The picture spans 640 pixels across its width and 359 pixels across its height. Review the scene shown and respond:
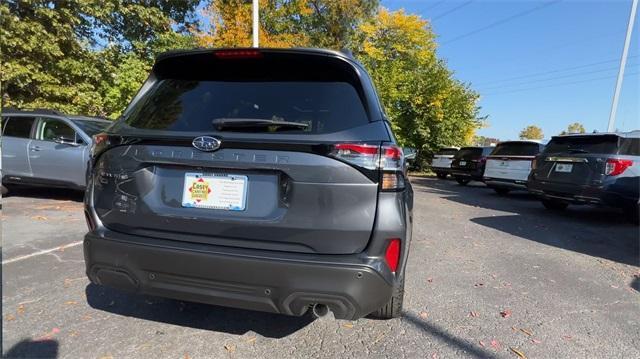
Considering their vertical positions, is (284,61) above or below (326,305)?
above

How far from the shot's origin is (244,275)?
2131 millimetres

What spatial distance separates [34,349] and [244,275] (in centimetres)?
150

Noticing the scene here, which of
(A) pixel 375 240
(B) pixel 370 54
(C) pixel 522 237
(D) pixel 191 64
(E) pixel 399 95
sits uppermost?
(B) pixel 370 54

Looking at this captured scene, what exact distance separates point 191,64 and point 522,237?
559 centimetres

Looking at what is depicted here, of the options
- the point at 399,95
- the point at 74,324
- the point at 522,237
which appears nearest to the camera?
the point at 74,324

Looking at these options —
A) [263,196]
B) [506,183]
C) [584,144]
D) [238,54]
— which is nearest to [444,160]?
[506,183]

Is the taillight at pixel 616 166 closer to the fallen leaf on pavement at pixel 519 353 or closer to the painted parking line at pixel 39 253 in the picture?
the fallen leaf on pavement at pixel 519 353

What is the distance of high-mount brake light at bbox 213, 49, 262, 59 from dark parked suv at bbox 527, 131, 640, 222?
277 inches

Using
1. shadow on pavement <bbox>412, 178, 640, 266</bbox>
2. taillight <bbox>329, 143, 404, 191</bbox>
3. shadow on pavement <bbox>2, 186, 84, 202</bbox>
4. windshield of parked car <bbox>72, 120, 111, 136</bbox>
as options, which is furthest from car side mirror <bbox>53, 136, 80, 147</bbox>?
shadow on pavement <bbox>412, 178, 640, 266</bbox>

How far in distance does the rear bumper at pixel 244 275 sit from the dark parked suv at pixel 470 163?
13.6 metres

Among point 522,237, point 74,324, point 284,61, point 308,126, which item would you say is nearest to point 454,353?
point 308,126

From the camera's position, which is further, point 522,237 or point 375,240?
point 522,237

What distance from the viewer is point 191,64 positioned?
2.62 metres

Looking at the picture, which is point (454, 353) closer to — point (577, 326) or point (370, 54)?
point (577, 326)
